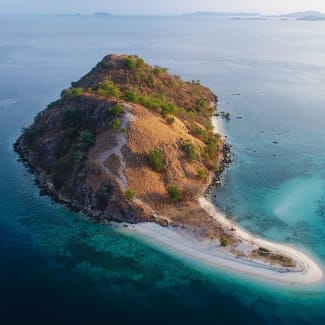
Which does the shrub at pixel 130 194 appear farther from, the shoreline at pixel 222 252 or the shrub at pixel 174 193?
the shrub at pixel 174 193

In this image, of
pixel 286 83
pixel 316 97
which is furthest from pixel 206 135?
pixel 286 83

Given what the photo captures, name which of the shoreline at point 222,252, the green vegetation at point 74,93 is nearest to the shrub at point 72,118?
the green vegetation at point 74,93

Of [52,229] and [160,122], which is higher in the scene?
[160,122]

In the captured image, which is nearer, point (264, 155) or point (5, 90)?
point (264, 155)

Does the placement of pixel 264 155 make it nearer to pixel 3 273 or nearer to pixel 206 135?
pixel 206 135

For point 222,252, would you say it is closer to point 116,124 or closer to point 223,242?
point 223,242

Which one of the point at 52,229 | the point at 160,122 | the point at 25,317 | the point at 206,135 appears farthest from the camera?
the point at 206,135

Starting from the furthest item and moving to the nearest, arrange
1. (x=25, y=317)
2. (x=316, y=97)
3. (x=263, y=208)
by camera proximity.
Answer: (x=316, y=97)
(x=263, y=208)
(x=25, y=317)
